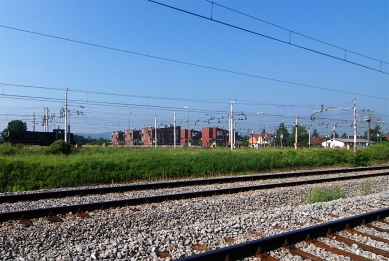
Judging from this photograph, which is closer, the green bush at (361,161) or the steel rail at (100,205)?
the steel rail at (100,205)

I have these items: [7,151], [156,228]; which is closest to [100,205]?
[156,228]

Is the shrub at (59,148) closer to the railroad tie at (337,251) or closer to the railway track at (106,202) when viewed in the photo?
the railway track at (106,202)

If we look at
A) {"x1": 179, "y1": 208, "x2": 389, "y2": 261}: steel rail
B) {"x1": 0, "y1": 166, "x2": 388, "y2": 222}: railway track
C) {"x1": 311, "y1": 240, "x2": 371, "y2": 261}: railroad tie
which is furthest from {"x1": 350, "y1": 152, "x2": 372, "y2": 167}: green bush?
{"x1": 311, "y1": 240, "x2": 371, "y2": 261}: railroad tie

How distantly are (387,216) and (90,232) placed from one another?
7.58m

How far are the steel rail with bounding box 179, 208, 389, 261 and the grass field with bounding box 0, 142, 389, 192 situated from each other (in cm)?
1250

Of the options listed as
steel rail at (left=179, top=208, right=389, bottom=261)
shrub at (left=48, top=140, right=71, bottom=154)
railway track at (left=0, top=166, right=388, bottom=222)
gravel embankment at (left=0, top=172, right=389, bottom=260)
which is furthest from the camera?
shrub at (left=48, top=140, right=71, bottom=154)

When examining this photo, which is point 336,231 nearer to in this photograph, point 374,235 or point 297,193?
point 374,235

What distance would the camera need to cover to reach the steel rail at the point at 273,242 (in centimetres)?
548

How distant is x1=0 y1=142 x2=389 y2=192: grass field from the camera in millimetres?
16203

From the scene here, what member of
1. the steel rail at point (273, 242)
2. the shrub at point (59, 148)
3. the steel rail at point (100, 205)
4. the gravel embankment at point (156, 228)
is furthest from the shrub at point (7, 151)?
the steel rail at point (273, 242)

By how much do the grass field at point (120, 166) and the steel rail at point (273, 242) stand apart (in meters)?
12.5

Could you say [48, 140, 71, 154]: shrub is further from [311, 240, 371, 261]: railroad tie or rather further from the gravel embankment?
[311, 240, 371, 261]: railroad tie

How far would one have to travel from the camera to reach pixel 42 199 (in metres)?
11.9

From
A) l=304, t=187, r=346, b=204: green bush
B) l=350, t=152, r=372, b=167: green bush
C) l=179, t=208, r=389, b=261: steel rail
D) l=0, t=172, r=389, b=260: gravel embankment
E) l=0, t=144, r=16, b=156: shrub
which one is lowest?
l=350, t=152, r=372, b=167: green bush
